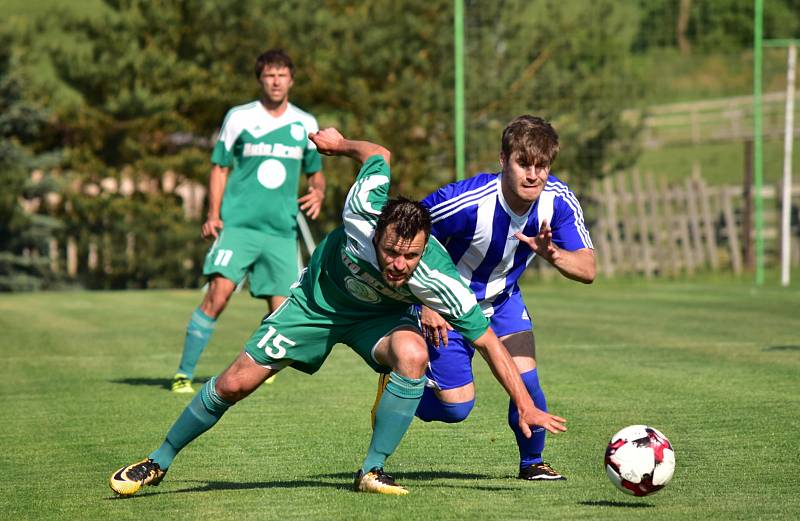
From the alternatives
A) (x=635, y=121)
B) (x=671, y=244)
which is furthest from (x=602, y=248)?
(x=635, y=121)

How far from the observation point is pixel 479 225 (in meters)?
6.21

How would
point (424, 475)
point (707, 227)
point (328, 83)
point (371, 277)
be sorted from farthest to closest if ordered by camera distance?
point (328, 83)
point (707, 227)
point (424, 475)
point (371, 277)

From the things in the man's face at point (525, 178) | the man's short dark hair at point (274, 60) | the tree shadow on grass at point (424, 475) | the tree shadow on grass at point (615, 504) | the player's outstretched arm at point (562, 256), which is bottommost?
the tree shadow on grass at point (424, 475)

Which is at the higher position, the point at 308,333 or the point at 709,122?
the point at 709,122

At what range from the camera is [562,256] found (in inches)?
230

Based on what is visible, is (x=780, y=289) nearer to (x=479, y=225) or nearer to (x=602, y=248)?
(x=602, y=248)

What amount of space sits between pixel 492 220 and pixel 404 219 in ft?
3.00

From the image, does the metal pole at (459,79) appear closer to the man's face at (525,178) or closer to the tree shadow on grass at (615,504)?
the man's face at (525,178)

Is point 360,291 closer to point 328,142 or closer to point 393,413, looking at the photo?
point 393,413

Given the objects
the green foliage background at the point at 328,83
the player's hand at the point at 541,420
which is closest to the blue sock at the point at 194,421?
the player's hand at the point at 541,420

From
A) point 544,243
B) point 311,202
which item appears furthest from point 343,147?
point 311,202

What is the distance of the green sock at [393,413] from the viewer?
5.78 metres

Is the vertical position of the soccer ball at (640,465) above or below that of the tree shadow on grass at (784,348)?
above

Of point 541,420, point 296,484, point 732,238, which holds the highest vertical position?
point 541,420
